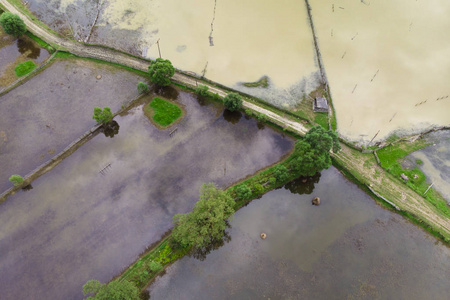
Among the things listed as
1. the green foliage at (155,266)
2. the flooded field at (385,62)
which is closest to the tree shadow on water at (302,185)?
the flooded field at (385,62)

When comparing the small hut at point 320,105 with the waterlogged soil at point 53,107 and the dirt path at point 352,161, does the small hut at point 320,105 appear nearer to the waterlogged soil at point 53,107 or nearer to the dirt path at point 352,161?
the dirt path at point 352,161

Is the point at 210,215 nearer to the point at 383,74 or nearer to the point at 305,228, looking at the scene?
the point at 305,228

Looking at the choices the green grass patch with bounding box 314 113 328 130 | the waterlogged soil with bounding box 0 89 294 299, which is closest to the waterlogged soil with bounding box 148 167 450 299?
the waterlogged soil with bounding box 0 89 294 299

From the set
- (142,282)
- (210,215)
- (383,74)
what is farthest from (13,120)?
(383,74)

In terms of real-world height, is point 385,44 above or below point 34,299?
above

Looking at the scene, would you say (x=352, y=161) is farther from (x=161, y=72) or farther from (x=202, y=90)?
(x=161, y=72)

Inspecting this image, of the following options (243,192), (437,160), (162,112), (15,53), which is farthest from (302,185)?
(15,53)

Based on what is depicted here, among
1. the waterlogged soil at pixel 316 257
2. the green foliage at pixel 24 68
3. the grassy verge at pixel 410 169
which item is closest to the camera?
the waterlogged soil at pixel 316 257
